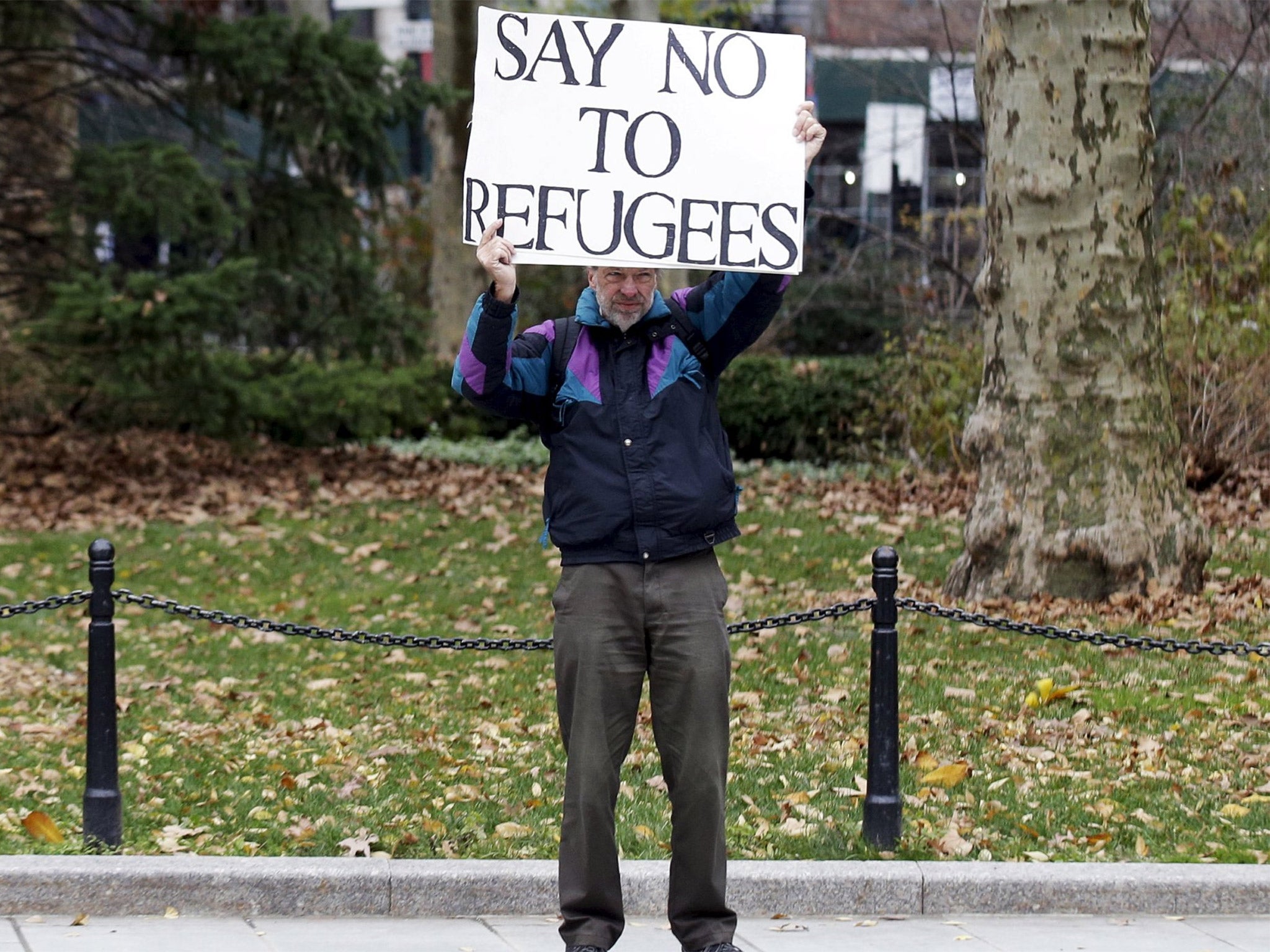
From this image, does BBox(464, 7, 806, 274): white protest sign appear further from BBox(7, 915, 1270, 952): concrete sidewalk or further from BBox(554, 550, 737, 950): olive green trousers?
BBox(7, 915, 1270, 952): concrete sidewalk

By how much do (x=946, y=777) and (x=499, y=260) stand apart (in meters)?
3.21

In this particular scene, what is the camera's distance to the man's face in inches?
184

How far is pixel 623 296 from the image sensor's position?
15.3 feet

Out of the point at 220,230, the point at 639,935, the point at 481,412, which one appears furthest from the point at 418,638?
the point at 481,412

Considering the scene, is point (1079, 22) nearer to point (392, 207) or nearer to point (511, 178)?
point (511, 178)

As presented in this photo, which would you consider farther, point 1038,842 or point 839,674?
point 839,674

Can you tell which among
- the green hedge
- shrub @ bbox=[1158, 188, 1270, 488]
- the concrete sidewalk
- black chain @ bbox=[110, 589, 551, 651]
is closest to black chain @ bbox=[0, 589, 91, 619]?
black chain @ bbox=[110, 589, 551, 651]

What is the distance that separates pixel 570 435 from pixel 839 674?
436 cm

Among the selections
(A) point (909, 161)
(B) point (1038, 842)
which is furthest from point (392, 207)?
(B) point (1038, 842)

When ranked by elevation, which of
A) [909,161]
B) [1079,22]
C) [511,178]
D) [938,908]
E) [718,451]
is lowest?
[938,908]

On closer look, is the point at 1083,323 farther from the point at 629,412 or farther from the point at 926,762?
the point at 629,412

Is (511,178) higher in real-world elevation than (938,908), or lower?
higher

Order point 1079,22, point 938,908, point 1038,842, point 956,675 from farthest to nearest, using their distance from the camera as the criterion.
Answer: point 1079,22
point 956,675
point 1038,842
point 938,908

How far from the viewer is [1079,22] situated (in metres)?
9.89
